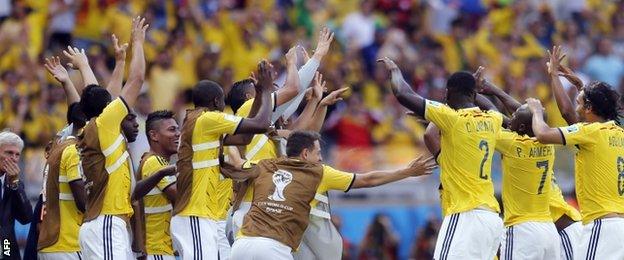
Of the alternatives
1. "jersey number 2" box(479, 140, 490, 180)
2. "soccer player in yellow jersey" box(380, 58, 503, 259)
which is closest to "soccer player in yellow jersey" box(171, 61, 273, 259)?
"soccer player in yellow jersey" box(380, 58, 503, 259)

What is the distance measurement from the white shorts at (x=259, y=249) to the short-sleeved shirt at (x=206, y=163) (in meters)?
0.82

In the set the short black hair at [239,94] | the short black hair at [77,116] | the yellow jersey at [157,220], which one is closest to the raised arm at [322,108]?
the short black hair at [239,94]

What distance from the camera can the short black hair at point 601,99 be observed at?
16953 millimetres

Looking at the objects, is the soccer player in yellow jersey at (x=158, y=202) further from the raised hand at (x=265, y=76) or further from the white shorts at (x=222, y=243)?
the raised hand at (x=265, y=76)

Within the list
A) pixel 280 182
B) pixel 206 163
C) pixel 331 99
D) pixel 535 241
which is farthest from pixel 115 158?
pixel 535 241

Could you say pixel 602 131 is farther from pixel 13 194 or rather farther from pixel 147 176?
pixel 13 194

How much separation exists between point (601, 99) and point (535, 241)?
1644mm

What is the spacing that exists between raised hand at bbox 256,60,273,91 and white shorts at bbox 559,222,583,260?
3975 millimetres

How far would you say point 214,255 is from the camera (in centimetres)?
1678

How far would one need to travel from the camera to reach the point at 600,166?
16.8 m

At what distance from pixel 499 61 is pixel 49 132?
32.2 ft

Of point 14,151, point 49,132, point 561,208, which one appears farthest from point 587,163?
point 49,132

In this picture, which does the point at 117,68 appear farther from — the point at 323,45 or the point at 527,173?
the point at 527,173

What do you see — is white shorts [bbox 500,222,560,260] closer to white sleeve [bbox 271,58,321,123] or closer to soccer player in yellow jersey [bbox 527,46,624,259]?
soccer player in yellow jersey [bbox 527,46,624,259]
